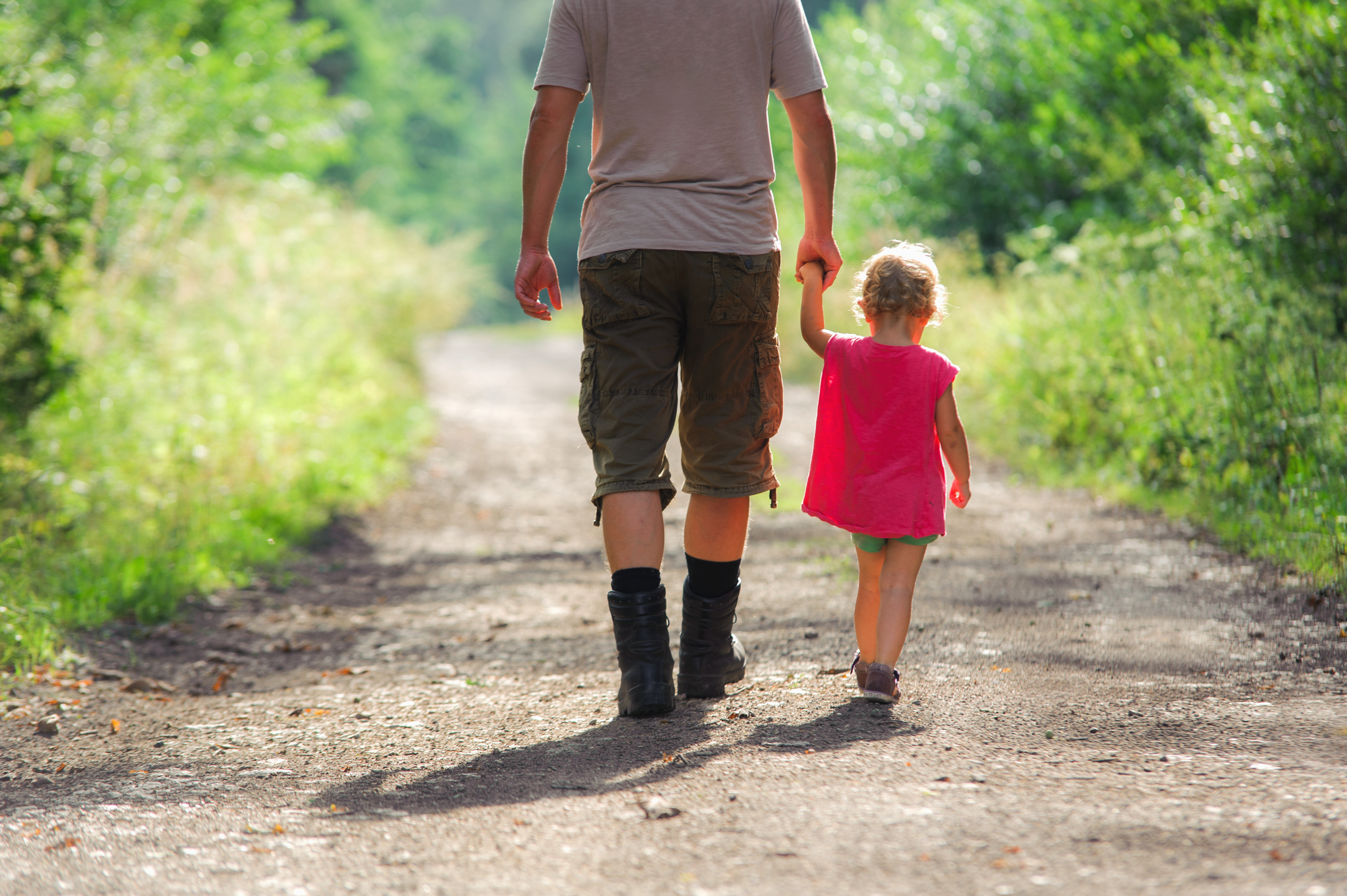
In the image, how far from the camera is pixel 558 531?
22.8 feet

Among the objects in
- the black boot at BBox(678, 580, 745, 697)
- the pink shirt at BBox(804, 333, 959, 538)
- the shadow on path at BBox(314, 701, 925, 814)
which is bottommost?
the shadow on path at BBox(314, 701, 925, 814)

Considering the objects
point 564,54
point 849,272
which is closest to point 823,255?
point 564,54

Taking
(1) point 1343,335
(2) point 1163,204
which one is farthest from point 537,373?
(1) point 1343,335

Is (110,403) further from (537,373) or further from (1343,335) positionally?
(537,373)

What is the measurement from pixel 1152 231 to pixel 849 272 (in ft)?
18.3

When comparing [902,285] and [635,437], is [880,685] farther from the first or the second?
[902,285]

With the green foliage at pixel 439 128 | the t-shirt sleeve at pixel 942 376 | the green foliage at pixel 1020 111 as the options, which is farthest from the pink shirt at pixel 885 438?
the green foliage at pixel 439 128

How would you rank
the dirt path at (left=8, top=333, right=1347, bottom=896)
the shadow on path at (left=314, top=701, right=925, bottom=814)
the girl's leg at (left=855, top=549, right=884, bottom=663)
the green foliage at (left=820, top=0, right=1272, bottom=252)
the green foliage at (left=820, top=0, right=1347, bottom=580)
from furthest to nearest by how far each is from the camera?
the green foliage at (left=820, top=0, right=1272, bottom=252), the green foliage at (left=820, top=0, right=1347, bottom=580), the girl's leg at (left=855, top=549, right=884, bottom=663), the shadow on path at (left=314, top=701, right=925, bottom=814), the dirt path at (left=8, top=333, right=1347, bottom=896)

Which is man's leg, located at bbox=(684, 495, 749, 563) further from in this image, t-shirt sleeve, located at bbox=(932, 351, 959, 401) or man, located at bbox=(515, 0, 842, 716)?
t-shirt sleeve, located at bbox=(932, 351, 959, 401)

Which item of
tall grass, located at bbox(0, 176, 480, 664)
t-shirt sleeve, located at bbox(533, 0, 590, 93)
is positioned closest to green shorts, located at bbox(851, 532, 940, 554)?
t-shirt sleeve, located at bbox(533, 0, 590, 93)

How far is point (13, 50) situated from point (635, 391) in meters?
5.50

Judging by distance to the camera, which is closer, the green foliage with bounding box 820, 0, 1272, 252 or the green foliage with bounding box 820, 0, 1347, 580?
the green foliage with bounding box 820, 0, 1347, 580

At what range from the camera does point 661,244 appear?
118 inches

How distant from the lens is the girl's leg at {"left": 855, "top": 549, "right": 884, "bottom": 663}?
10.2 feet
